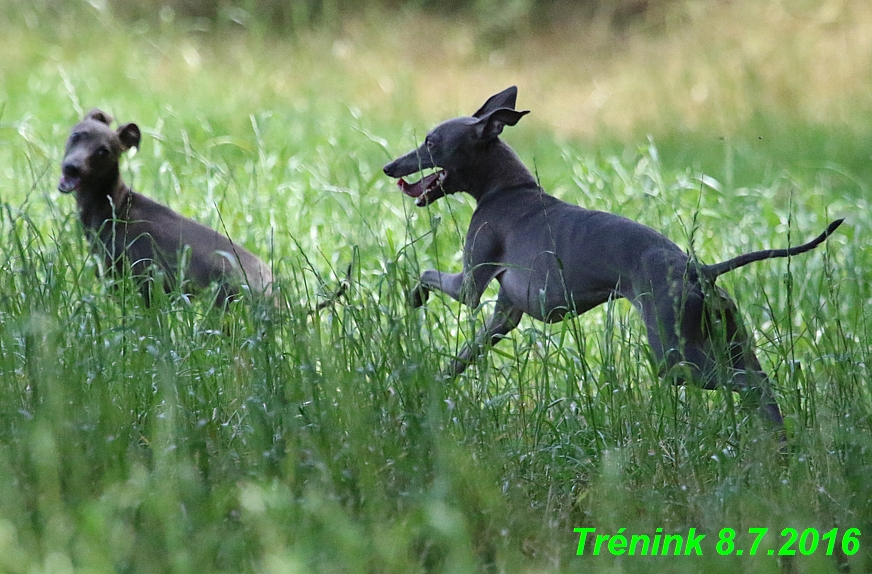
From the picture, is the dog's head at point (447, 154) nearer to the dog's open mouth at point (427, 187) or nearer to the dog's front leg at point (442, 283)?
the dog's open mouth at point (427, 187)

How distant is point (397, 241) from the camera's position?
5.81 meters

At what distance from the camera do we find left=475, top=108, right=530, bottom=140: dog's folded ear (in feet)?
13.7

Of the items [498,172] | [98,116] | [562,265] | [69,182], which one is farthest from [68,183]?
[562,265]

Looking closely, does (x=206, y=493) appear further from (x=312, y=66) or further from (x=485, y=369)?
(x=312, y=66)

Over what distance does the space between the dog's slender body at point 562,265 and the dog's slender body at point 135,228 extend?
2.76 ft

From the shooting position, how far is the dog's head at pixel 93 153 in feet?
15.4

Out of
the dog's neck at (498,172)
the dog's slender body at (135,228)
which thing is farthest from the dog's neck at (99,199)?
the dog's neck at (498,172)

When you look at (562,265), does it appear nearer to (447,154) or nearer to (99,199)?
(447,154)

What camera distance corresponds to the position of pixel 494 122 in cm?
426

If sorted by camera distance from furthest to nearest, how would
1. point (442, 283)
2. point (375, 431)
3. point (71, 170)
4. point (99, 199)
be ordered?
point (99, 199) < point (71, 170) < point (442, 283) < point (375, 431)

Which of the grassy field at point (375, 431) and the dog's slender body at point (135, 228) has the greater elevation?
the dog's slender body at point (135, 228)

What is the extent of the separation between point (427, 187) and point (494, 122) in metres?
0.37

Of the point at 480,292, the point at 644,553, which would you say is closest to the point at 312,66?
the point at 480,292

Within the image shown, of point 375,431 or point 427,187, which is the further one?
point 427,187
